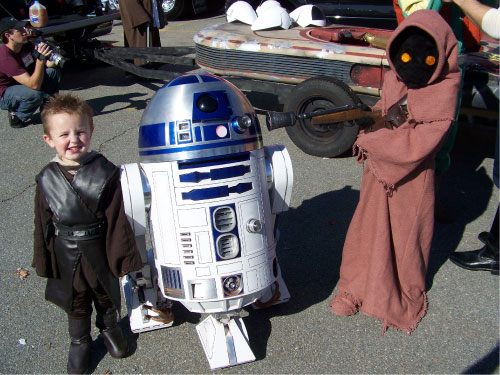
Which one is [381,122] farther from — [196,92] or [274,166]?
[196,92]

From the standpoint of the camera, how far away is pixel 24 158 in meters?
5.09

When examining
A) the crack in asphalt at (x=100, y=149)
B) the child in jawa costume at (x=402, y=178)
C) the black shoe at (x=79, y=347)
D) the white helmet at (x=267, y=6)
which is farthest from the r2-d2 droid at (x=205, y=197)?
the white helmet at (x=267, y=6)

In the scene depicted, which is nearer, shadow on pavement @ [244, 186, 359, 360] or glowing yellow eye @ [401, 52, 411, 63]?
glowing yellow eye @ [401, 52, 411, 63]

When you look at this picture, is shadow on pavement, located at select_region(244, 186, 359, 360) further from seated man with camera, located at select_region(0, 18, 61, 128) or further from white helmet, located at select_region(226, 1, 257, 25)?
seated man with camera, located at select_region(0, 18, 61, 128)

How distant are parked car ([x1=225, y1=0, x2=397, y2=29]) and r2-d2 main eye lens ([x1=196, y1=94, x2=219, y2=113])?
141 inches

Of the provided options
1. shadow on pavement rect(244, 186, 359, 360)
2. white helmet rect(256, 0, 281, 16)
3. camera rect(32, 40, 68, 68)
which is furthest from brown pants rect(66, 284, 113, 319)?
white helmet rect(256, 0, 281, 16)

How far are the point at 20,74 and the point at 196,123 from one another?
14.2ft

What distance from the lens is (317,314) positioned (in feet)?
9.43

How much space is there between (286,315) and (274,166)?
92cm

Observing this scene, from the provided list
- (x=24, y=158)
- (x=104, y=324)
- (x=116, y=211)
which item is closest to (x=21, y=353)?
(x=104, y=324)

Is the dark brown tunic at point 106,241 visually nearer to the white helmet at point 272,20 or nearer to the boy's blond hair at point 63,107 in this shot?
the boy's blond hair at point 63,107

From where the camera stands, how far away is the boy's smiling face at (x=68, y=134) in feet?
7.39

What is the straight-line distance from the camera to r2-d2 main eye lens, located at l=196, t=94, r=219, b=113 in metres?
2.20

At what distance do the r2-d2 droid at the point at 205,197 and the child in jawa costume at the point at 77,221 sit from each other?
0.33ft
